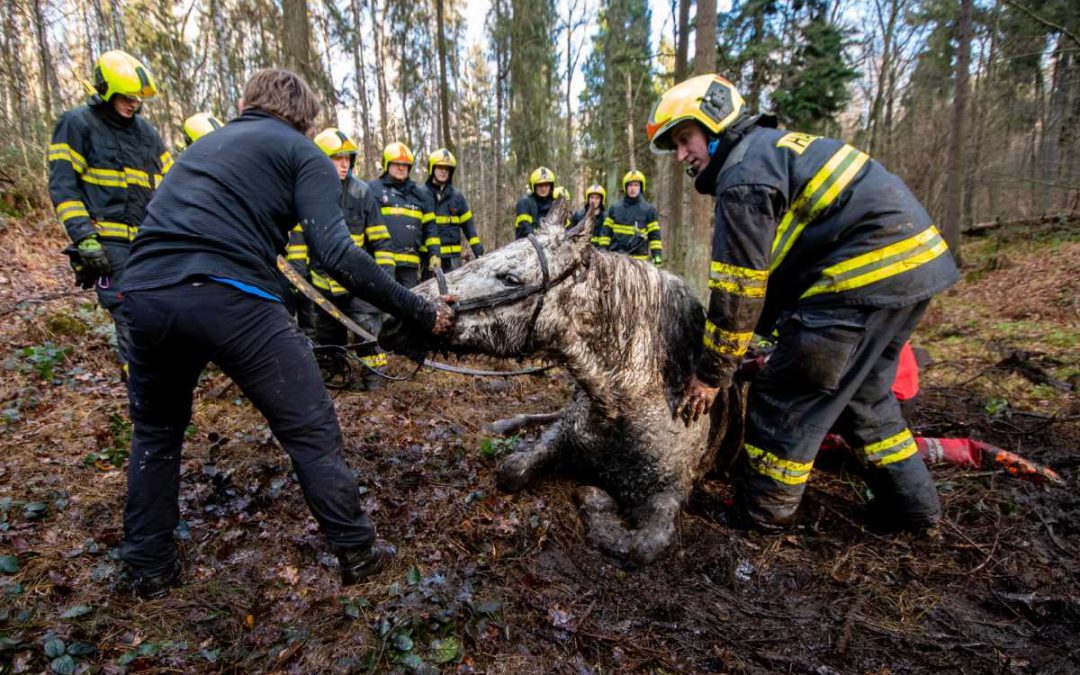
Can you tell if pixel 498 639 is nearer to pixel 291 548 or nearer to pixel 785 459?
pixel 291 548

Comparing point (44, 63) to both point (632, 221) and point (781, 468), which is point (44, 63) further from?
point (781, 468)

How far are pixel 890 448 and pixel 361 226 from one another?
5.87 m

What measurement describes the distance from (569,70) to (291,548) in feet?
76.8

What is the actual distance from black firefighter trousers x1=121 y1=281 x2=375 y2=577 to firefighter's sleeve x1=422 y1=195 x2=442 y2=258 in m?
6.04

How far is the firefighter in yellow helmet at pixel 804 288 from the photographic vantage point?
8.34 feet

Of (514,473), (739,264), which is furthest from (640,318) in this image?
(514,473)

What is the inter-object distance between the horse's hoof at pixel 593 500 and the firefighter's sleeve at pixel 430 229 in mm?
5903

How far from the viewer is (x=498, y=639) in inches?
83.1

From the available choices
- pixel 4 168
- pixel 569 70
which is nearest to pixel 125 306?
pixel 4 168

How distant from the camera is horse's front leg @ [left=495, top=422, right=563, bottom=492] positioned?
312 centimetres

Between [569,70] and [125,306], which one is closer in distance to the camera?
[125,306]

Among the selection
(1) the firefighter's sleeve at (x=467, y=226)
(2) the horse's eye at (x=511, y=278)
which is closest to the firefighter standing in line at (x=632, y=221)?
(1) the firefighter's sleeve at (x=467, y=226)

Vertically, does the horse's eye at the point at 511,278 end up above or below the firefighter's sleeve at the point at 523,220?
below

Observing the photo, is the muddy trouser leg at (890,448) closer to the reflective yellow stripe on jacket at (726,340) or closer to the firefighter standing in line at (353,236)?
the reflective yellow stripe on jacket at (726,340)
